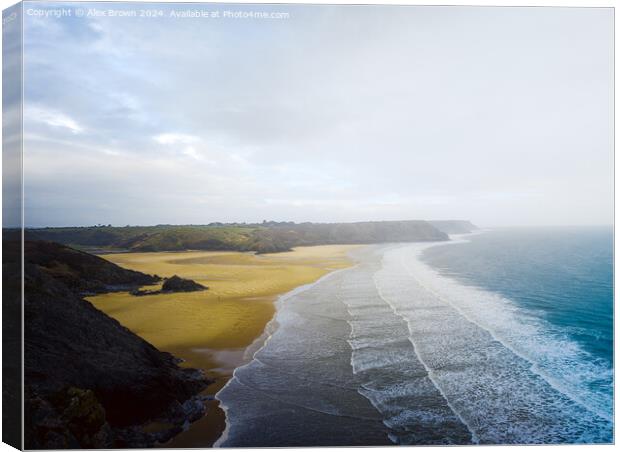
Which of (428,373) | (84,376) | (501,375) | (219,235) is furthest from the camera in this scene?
(219,235)

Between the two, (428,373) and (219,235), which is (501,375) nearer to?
(428,373)

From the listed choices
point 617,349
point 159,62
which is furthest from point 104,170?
point 617,349

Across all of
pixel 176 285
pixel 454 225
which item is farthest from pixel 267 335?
pixel 454 225

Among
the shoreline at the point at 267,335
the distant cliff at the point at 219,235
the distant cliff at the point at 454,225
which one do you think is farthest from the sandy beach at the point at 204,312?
the distant cliff at the point at 454,225

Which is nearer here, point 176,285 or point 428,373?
point 428,373

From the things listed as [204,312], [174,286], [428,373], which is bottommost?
[428,373]

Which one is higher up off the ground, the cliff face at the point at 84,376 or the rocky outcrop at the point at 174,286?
the rocky outcrop at the point at 174,286

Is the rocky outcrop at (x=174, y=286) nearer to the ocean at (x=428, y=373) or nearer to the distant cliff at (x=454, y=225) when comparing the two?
the ocean at (x=428, y=373)

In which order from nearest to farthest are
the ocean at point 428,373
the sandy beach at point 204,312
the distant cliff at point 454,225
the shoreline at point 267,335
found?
the shoreline at point 267,335
the ocean at point 428,373
the sandy beach at point 204,312
the distant cliff at point 454,225
